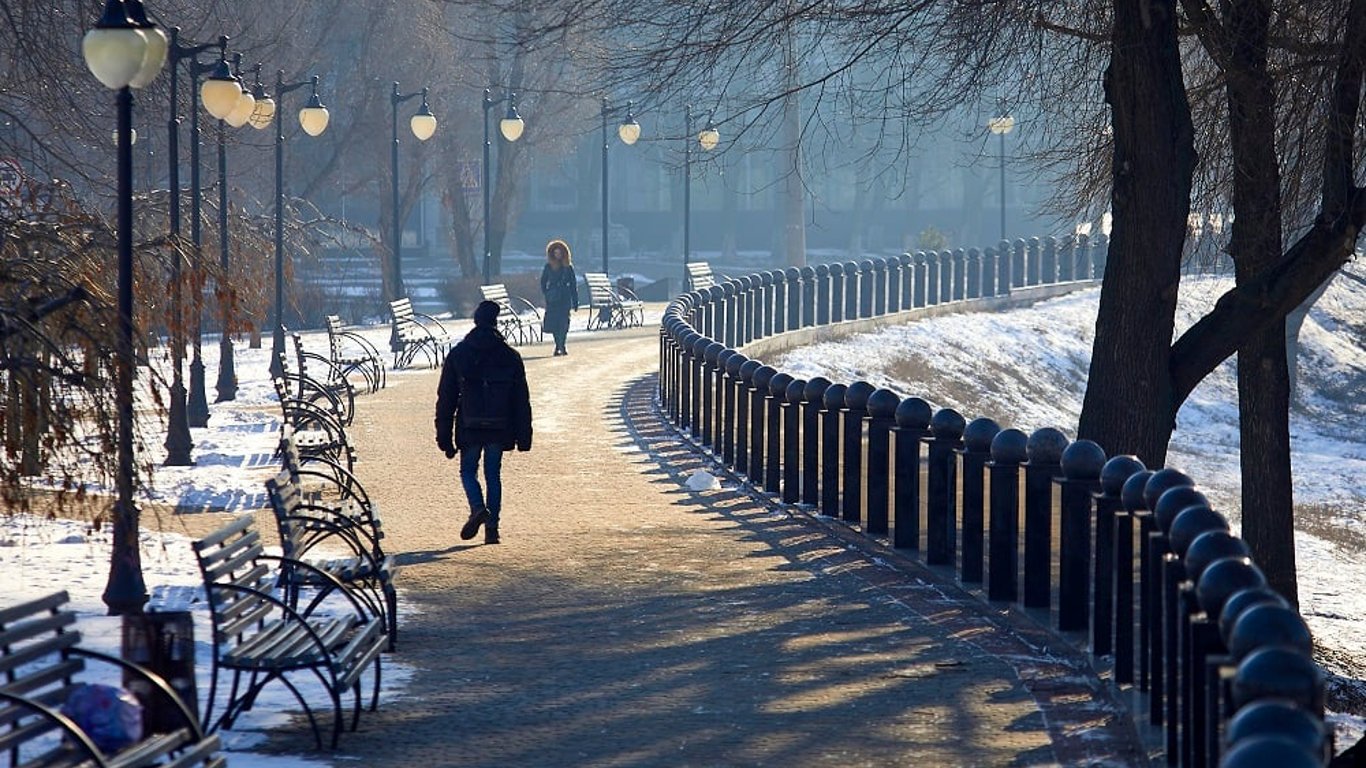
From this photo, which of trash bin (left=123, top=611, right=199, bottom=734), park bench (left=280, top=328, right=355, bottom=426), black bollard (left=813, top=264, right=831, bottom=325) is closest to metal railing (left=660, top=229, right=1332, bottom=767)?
trash bin (left=123, top=611, right=199, bottom=734)

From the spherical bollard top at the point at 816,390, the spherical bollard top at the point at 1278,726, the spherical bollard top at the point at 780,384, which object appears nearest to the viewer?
the spherical bollard top at the point at 1278,726

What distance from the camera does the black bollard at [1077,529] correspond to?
10.1m

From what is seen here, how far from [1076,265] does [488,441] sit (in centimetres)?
3810

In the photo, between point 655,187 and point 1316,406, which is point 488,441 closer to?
point 1316,406

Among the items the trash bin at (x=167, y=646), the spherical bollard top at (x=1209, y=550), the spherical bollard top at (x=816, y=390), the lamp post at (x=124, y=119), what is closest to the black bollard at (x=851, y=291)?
the spherical bollard top at (x=816, y=390)

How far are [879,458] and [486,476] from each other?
2.55 meters

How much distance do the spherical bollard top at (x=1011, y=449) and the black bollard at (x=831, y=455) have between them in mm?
3569

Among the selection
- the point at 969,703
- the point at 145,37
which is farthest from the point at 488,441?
the point at 969,703

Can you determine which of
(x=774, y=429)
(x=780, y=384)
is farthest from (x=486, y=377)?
(x=780, y=384)

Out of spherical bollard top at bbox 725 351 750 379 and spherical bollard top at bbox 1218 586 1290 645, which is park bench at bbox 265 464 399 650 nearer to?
spherical bollard top at bbox 1218 586 1290 645

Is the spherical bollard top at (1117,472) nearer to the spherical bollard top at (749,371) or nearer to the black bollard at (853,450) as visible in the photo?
the black bollard at (853,450)

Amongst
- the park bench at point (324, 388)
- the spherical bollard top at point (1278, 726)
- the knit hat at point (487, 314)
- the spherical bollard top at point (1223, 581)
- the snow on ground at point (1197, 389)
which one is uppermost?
the knit hat at point (487, 314)

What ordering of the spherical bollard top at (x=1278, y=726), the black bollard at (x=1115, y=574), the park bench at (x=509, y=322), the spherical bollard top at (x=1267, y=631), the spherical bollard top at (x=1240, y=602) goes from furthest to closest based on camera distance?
the park bench at (x=509, y=322)
the black bollard at (x=1115, y=574)
the spherical bollard top at (x=1240, y=602)
the spherical bollard top at (x=1267, y=631)
the spherical bollard top at (x=1278, y=726)

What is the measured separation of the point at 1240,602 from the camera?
591 cm
